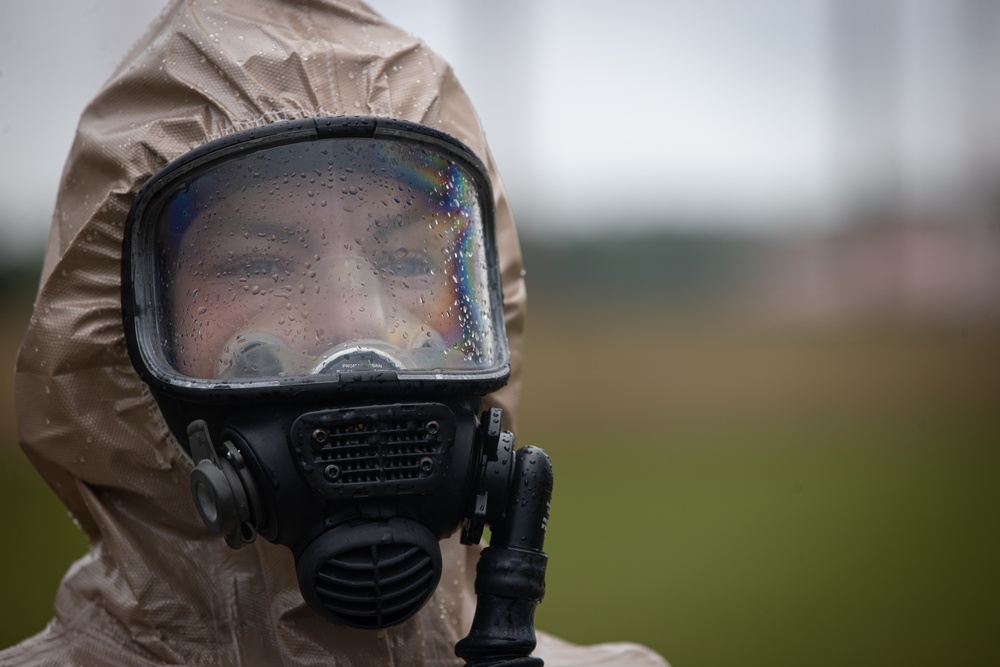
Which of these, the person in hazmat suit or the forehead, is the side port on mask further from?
the forehead

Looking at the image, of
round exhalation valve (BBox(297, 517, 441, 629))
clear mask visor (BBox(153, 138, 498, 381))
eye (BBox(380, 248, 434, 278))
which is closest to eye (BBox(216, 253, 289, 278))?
clear mask visor (BBox(153, 138, 498, 381))

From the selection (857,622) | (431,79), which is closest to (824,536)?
(857,622)

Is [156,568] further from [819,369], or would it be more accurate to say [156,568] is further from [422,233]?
[819,369]

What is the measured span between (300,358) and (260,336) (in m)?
0.07

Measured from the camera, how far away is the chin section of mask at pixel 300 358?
1.24 metres

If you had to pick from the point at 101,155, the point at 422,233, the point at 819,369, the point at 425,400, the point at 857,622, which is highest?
the point at 101,155

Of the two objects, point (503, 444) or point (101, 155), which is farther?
point (101, 155)

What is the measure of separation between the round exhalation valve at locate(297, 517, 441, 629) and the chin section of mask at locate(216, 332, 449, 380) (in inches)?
7.9

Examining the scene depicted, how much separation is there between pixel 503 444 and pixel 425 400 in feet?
0.52

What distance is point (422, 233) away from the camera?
4.51 feet

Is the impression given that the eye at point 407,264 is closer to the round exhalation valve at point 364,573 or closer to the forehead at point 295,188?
the forehead at point 295,188

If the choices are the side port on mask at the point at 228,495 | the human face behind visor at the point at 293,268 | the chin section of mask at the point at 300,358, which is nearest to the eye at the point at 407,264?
the human face behind visor at the point at 293,268

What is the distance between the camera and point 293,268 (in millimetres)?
1301

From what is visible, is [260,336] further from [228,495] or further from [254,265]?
[228,495]
